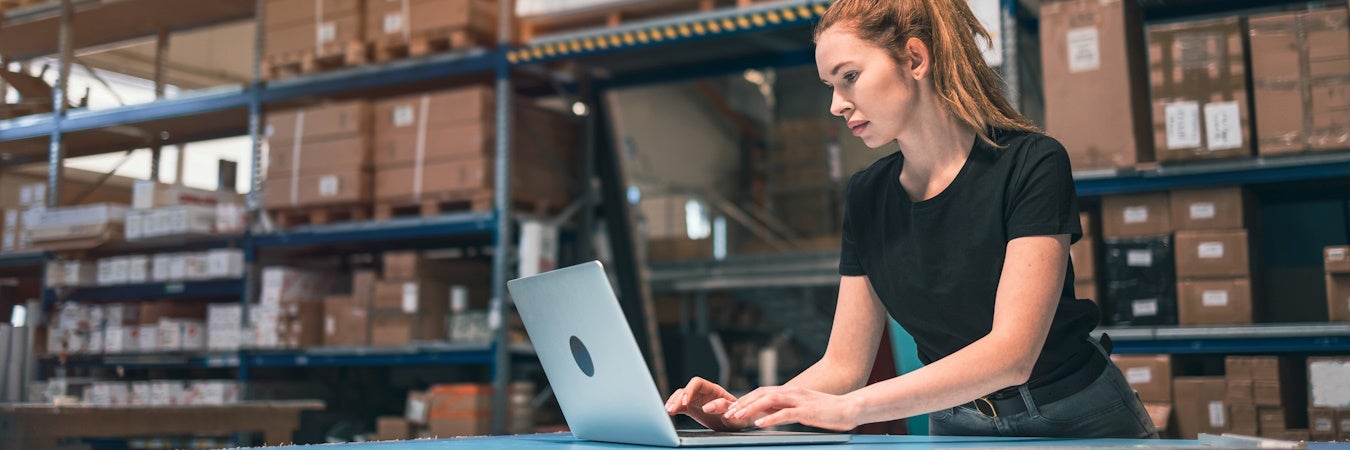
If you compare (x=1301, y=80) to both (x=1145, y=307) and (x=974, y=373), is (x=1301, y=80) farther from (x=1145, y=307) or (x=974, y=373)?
(x=974, y=373)

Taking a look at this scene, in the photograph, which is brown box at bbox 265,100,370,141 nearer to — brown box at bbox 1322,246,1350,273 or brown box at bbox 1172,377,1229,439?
brown box at bbox 1172,377,1229,439

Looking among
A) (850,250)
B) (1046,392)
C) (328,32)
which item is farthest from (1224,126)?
(328,32)

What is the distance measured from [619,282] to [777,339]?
4771 millimetres

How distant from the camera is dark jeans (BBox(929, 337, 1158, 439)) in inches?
71.7

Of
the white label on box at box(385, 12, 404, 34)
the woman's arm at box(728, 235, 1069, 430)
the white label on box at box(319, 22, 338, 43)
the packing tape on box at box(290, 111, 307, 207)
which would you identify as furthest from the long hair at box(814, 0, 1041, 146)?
the packing tape on box at box(290, 111, 307, 207)

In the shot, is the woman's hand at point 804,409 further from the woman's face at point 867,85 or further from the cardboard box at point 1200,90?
the cardboard box at point 1200,90

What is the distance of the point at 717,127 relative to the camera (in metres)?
14.4

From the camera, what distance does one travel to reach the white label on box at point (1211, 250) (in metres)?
4.52

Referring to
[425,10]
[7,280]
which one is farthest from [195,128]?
[425,10]

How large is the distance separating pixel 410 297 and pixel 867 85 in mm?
5517

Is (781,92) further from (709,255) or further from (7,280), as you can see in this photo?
(7,280)

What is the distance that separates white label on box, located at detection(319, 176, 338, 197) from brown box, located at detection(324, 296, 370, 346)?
653 millimetres

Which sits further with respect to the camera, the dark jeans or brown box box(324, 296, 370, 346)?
brown box box(324, 296, 370, 346)

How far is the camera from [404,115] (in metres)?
7.07
